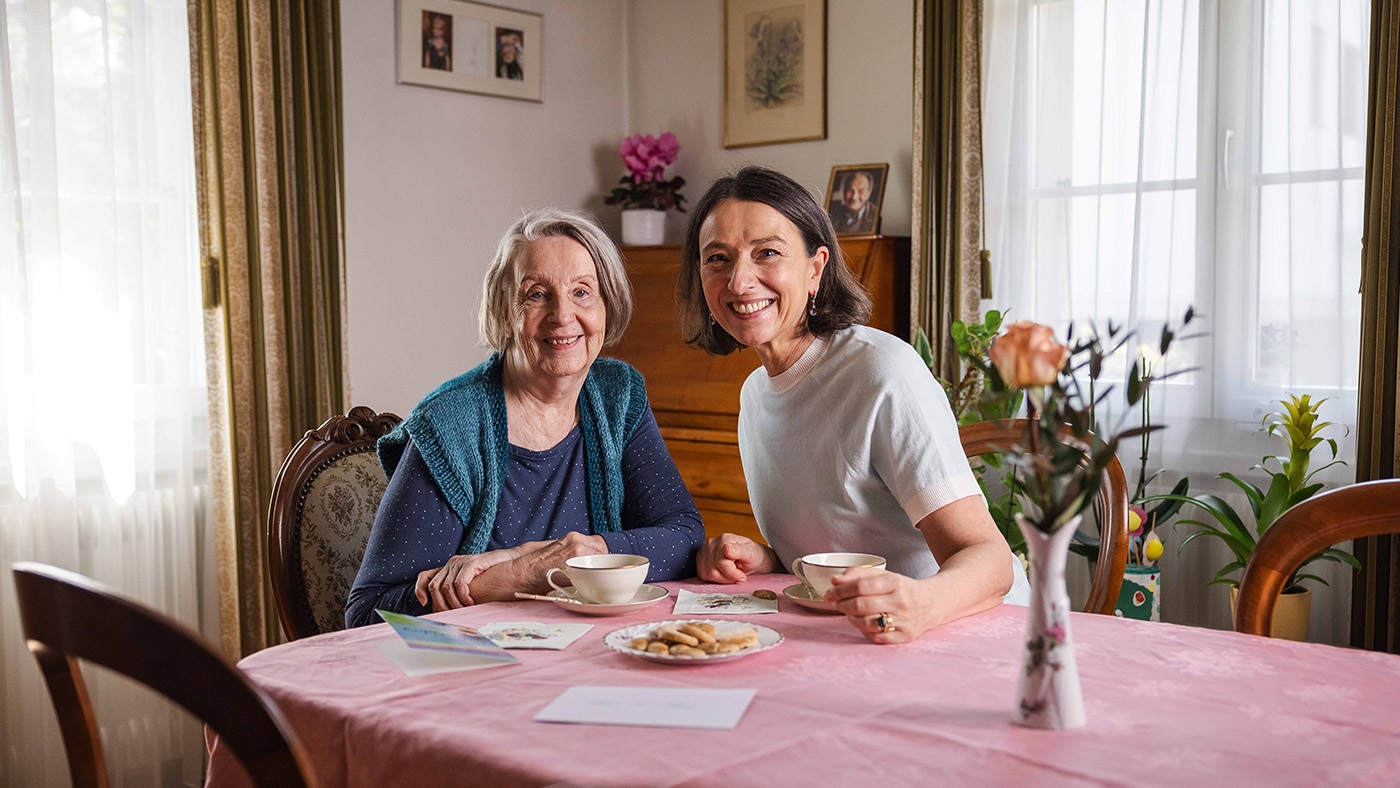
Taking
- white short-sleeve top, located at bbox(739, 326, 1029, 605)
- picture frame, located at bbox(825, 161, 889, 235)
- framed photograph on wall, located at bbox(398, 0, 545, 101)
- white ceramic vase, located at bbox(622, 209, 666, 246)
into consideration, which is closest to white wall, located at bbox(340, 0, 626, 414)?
framed photograph on wall, located at bbox(398, 0, 545, 101)

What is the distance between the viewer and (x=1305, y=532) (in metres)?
1.48

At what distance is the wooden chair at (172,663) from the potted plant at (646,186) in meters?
3.55

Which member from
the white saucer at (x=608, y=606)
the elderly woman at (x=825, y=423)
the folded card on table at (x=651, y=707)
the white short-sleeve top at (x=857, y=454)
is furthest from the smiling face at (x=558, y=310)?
the folded card on table at (x=651, y=707)

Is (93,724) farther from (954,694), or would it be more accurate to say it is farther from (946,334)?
(946,334)

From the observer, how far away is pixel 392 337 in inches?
155

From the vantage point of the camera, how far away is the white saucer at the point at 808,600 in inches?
56.9

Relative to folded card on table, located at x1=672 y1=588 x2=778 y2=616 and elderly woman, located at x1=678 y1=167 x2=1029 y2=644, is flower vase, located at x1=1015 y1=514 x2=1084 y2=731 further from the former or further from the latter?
folded card on table, located at x1=672 y1=588 x2=778 y2=616

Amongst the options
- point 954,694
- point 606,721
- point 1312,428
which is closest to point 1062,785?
point 954,694

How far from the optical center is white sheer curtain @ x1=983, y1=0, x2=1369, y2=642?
296cm

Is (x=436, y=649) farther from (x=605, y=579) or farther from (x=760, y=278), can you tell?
(x=760, y=278)

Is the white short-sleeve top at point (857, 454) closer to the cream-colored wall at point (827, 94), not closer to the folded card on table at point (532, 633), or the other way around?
the folded card on table at point (532, 633)

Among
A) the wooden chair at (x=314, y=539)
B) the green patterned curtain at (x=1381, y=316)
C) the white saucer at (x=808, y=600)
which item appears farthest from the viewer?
the green patterned curtain at (x=1381, y=316)

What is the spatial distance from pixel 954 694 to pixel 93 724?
86cm

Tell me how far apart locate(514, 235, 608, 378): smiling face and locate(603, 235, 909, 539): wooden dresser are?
1718 mm
